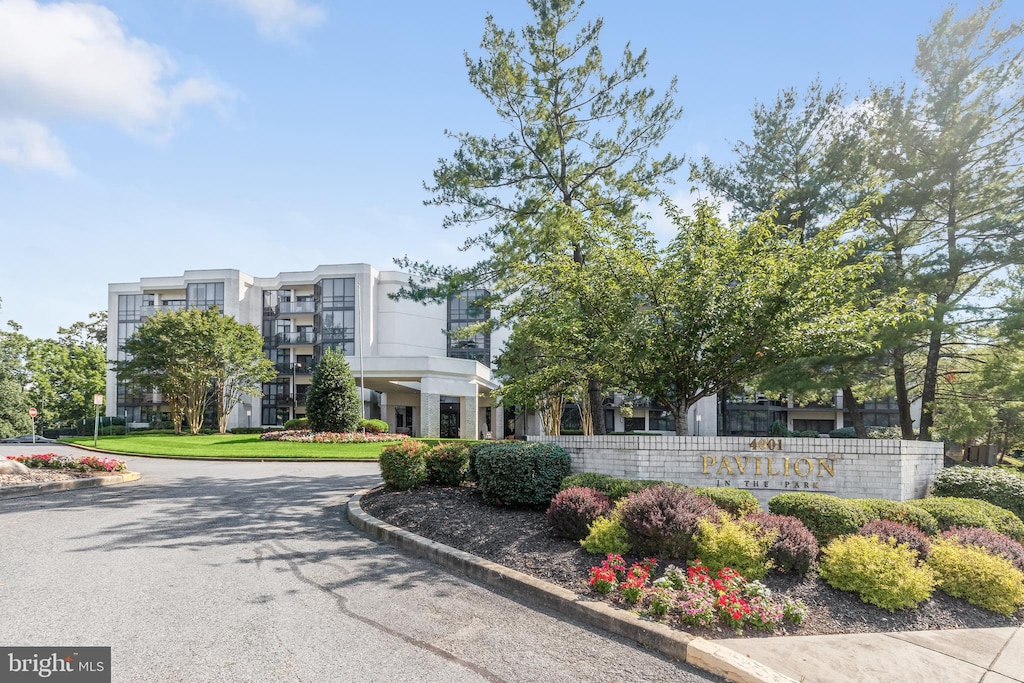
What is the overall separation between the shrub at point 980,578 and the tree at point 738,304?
14.2 ft

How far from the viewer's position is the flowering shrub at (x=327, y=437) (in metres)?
27.0

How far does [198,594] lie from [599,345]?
21.3ft

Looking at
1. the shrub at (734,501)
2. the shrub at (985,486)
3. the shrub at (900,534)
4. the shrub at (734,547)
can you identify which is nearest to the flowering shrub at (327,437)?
the shrub at (734,501)

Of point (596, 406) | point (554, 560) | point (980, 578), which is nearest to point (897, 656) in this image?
point (980, 578)

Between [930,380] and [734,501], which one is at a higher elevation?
[930,380]

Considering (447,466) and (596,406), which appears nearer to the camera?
(447,466)

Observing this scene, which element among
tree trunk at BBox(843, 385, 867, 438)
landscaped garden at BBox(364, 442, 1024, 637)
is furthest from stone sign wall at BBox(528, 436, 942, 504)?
tree trunk at BBox(843, 385, 867, 438)

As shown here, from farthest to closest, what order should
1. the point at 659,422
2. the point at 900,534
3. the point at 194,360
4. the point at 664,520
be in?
the point at 659,422, the point at 194,360, the point at 664,520, the point at 900,534

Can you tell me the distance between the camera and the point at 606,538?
6.38 metres

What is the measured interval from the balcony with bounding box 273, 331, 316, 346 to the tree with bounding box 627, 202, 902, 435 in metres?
42.5

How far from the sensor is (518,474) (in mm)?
8695

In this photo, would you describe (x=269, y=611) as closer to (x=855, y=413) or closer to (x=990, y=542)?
(x=990, y=542)

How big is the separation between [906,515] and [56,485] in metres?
15.1

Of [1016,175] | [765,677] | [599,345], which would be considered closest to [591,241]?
[599,345]
